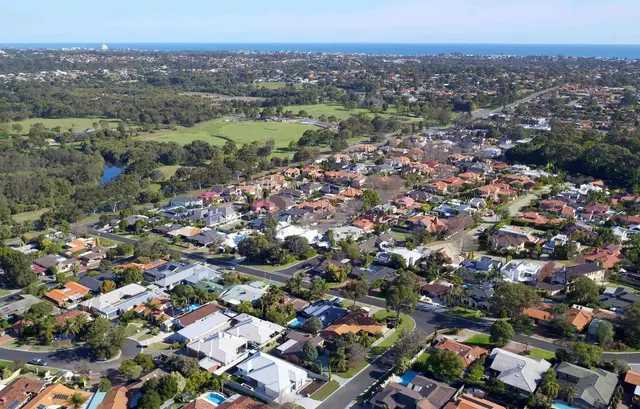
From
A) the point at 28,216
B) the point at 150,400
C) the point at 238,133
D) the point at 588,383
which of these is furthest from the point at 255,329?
the point at 238,133

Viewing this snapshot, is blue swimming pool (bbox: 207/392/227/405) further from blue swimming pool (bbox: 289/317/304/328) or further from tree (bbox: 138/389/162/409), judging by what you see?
blue swimming pool (bbox: 289/317/304/328)

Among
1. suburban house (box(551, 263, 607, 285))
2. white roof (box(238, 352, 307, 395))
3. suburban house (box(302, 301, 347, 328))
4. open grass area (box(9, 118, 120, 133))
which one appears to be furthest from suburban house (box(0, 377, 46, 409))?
open grass area (box(9, 118, 120, 133))

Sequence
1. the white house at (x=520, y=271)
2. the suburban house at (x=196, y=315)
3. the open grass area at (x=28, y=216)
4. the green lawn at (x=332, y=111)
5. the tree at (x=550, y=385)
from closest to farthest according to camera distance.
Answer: the tree at (x=550, y=385) → the suburban house at (x=196, y=315) → the white house at (x=520, y=271) → the open grass area at (x=28, y=216) → the green lawn at (x=332, y=111)

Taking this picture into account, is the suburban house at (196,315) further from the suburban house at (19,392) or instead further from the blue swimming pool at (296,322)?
the suburban house at (19,392)

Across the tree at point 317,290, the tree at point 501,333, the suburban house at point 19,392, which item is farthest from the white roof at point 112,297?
the tree at point 501,333

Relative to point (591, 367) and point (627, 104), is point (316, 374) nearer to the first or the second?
point (591, 367)

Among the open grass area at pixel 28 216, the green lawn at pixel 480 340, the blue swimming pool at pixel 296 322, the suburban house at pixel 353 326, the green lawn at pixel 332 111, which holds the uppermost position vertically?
the green lawn at pixel 332 111
